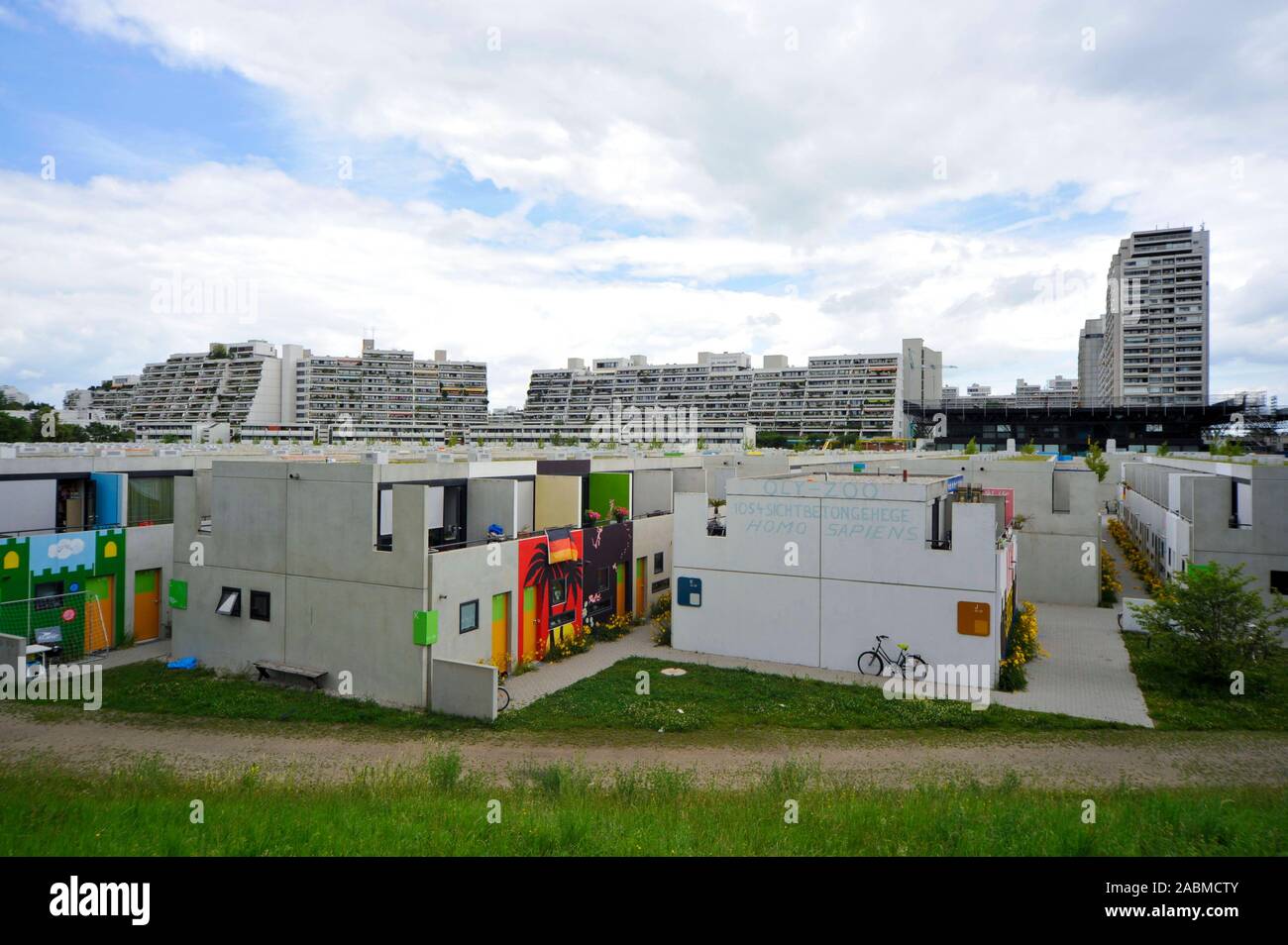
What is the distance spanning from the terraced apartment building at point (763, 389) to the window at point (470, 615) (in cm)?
11457

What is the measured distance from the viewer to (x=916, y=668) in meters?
17.2

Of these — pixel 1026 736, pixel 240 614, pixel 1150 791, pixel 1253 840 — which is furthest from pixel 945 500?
pixel 240 614

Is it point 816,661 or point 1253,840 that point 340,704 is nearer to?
point 816,661

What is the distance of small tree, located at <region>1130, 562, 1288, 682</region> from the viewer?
16.6 m

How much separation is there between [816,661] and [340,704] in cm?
1098

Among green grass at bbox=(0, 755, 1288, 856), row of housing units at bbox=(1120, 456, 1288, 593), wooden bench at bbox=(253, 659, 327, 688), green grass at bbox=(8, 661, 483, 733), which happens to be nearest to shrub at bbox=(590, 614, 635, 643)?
green grass at bbox=(8, 661, 483, 733)

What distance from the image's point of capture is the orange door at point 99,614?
19594 millimetres

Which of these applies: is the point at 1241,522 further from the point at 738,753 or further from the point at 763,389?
the point at 763,389

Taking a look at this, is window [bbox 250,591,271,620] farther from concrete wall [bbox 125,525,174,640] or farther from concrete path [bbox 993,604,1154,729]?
concrete path [bbox 993,604,1154,729]

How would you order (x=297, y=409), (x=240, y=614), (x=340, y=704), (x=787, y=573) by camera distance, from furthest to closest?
(x=297, y=409) < (x=787, y=573) < (x=240, y=614) < (x=340, y=704)

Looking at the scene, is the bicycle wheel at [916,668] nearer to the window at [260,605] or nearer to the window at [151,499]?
the window at [260,605]

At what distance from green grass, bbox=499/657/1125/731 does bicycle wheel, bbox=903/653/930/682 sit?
1121mm

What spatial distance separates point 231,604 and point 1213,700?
21978 millimetres
